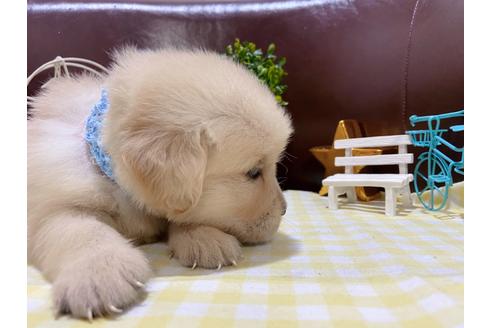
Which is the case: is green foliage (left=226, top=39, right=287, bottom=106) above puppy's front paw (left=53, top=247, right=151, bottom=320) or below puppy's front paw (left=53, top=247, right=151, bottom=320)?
above

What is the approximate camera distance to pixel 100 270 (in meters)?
0.78

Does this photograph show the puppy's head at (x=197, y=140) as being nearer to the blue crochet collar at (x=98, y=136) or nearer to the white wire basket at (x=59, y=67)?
the blue crochet collar at (x=98, y=136)

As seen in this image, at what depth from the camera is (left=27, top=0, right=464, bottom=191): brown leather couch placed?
209cm

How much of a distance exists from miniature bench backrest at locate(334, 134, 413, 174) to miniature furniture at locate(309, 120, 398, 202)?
96mm

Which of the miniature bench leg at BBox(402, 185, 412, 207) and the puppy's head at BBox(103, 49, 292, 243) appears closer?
the puppy's head at BBox(103, 49, 292, 243)

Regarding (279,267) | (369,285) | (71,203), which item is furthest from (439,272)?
(71,203)

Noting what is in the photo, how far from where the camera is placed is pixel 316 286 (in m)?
0.88

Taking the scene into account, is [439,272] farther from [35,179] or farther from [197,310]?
[35,179]

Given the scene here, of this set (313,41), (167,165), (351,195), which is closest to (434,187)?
(351,195)

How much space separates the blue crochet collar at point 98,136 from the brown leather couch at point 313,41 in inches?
52.5

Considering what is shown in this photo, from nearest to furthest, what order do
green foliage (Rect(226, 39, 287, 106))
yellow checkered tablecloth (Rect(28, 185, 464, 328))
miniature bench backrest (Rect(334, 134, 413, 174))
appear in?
1. yellow checkered tablecloth (Rect(28, 185, 464, 328))
2. miniature bench backrest (Rect(334, 134, 413, 174))
3. green foliage (Rect(226, 39, 287, 106))

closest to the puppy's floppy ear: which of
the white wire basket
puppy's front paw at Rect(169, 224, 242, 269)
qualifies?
puppy's front paw at Rect(169, 224, 242, 269)

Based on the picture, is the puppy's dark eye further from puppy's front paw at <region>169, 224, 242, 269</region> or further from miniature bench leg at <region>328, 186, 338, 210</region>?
miniature bench leg at <region>328, 186, 338, 210</region>

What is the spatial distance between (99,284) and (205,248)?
12.9 inches
